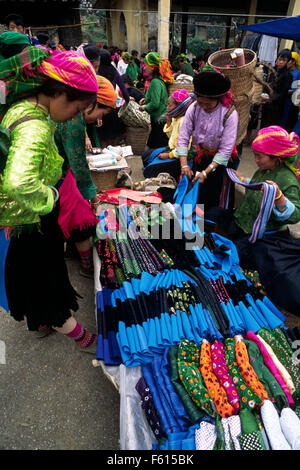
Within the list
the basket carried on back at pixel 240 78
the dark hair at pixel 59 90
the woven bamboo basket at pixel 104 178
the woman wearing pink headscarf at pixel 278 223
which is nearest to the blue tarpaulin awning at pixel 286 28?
the basket carried on back at pixel 240 78

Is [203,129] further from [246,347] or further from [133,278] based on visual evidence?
[246,347]

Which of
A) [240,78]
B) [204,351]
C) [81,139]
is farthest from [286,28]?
[204,351]

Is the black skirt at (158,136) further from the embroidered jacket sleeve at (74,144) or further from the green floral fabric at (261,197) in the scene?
the embroidered jacket sleeve at (74,144)

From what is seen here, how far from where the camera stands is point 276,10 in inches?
510

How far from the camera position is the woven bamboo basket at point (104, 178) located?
3449 millimetres

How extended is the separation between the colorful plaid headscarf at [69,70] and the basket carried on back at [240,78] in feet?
7.24

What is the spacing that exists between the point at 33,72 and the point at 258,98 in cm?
541

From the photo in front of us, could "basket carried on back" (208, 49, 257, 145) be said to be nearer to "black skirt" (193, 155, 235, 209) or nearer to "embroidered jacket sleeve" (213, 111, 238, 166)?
"embroidered jacket sleeve" (213, 111, 238, 166)

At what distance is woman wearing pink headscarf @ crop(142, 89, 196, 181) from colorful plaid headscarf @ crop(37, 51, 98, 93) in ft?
7.06

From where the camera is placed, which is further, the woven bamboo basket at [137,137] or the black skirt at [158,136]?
the woven bamboo basket at [137,137]

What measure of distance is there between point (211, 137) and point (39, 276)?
2155mm

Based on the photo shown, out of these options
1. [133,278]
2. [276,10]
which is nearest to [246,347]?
[133,278]

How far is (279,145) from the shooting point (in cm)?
217

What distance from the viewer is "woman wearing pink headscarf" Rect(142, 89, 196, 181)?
3.50 meters
